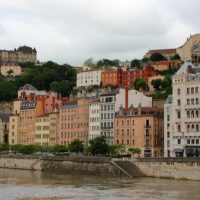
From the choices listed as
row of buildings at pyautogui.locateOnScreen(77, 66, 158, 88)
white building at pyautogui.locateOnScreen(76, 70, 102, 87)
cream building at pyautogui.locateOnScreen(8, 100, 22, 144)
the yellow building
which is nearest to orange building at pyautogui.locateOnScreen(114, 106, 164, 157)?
the yellow building

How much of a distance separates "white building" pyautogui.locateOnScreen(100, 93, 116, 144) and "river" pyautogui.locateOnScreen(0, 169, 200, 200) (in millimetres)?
25192

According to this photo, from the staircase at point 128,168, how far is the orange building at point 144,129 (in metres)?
16.6

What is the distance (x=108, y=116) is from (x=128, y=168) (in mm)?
26444

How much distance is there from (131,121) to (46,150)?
625 inches

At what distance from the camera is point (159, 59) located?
180 m

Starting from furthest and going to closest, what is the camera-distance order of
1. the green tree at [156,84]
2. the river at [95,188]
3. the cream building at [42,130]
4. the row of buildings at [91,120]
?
the green tree at [156,84] < the cream building at [42,130] < the row of buildings at [91,120] < the river at [95,188]

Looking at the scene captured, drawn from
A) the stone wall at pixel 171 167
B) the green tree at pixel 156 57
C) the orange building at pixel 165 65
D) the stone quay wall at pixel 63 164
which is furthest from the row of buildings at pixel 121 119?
the green tree at pixel 156 57

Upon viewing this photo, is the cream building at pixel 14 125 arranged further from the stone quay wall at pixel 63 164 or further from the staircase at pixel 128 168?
the staircase at pixel 128 168

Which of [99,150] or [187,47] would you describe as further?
[187,47]

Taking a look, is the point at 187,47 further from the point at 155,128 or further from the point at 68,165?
the point at 68,165

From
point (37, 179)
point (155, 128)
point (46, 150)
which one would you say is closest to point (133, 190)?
point (37, 179)

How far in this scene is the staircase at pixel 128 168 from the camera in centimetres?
7842

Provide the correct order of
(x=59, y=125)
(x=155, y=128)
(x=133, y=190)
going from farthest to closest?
1. (x=59, y=125)
2. (x=155, y=128)
3. (x=133, y=190)

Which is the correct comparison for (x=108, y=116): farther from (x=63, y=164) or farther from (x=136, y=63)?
(x=136, y=63)
